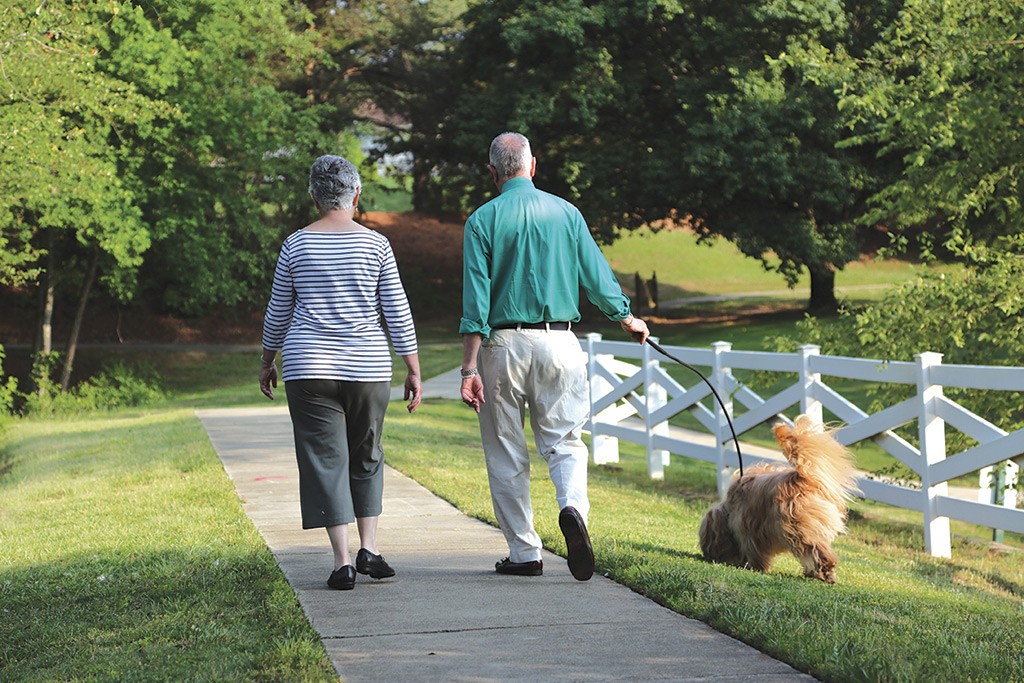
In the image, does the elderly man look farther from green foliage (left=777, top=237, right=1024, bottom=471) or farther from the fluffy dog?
green foliage (left=777, top=237, right=1024, bottom=471)

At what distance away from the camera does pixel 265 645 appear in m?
4.71

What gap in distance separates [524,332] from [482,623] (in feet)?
5.03

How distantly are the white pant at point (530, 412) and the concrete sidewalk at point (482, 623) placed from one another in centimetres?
39

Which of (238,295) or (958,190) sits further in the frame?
(238,295)

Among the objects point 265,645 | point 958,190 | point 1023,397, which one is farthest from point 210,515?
point 958,190

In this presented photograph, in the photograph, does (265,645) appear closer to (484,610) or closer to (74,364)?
(484,610)

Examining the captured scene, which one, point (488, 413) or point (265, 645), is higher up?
point (488, 413)

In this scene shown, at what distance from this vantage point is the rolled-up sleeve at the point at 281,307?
5785 mm

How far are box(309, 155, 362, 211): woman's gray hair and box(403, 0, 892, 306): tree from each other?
24781 millimetres

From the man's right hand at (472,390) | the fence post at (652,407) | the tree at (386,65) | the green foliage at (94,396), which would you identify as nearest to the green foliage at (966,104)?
the fence post at (652,407)

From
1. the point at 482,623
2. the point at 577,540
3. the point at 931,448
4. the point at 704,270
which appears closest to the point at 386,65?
the point at 704,270

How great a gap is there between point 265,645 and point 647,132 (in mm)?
30695

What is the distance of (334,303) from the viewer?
18.7 feet

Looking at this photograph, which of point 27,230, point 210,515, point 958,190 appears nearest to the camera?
point 210,515
